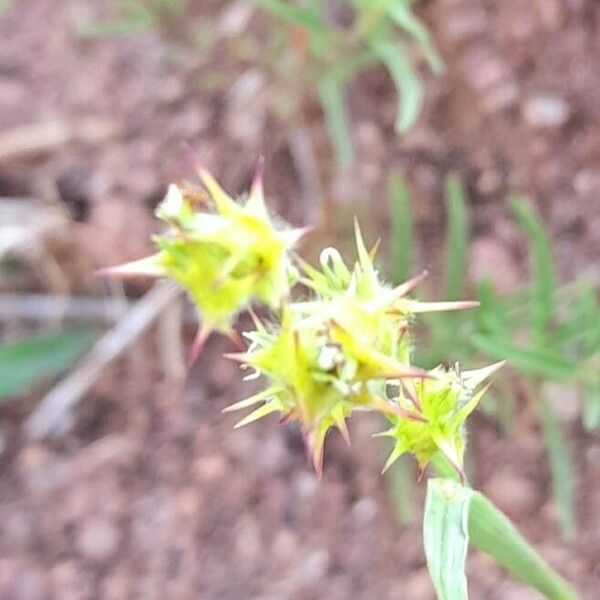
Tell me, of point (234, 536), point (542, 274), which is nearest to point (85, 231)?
point (234, 536)

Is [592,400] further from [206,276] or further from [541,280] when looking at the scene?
[206,276]

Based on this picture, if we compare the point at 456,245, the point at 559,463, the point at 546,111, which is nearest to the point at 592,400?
the point at 559,463

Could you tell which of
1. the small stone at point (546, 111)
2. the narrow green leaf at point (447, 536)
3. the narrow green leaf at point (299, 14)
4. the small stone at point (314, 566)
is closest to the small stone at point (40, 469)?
the small stone at point (314, 566)

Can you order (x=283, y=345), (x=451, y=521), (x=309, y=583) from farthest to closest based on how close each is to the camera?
1. (x=309, y=583)
2. (x=451, y=521)
3. (x=283, y=345)

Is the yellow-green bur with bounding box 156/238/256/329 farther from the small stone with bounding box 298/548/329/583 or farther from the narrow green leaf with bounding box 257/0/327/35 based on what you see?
the small stone with bounding box 298/548/329/583

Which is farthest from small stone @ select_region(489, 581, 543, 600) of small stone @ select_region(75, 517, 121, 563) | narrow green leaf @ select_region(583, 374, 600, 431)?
small stone @ select_region(75, 517, 121, 563)

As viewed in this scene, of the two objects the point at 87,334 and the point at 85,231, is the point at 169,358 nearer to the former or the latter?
the point at 87,334

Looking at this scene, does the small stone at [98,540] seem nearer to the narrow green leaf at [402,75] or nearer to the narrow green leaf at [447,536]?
the narrow green leaf at [402,75]
